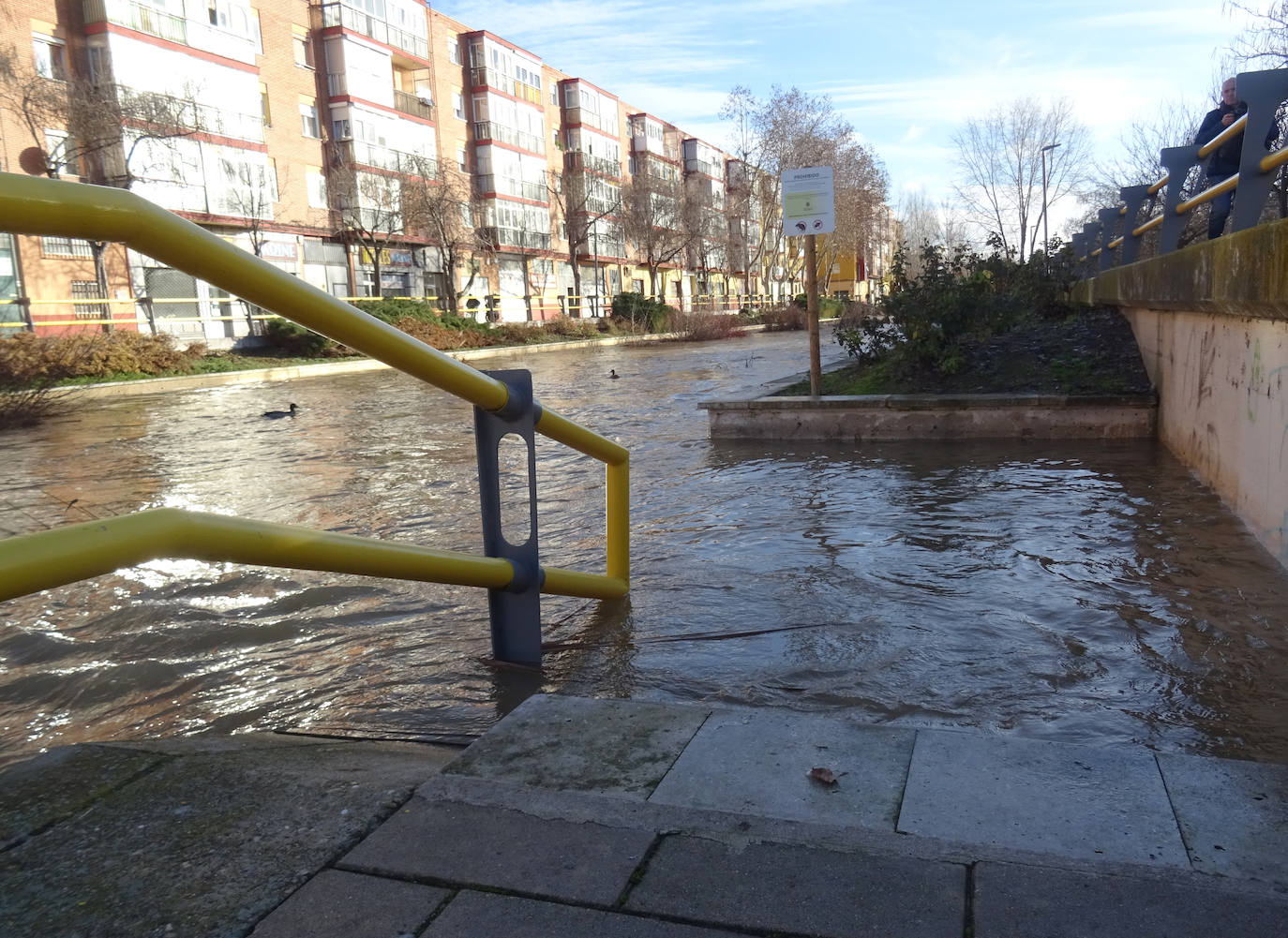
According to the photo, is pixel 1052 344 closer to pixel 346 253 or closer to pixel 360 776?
pixel 360 776

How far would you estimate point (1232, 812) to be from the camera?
78.6 inches

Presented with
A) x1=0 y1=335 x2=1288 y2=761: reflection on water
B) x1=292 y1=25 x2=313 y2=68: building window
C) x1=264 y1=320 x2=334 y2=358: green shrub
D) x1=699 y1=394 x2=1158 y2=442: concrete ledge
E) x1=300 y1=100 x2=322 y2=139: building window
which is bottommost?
x1=0 y1=335 x2=1288 y2=761: reflection on water

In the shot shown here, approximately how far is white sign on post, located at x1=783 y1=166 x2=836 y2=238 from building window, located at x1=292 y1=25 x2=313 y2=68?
33801 millimetres

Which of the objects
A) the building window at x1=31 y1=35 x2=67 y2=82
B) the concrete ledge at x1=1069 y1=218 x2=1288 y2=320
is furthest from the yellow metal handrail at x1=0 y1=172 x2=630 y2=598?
the building window at x1=31 y1=35 x2=67 y2=82

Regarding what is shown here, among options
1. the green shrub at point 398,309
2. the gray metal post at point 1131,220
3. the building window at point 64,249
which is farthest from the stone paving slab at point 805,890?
the building window at point 64,249

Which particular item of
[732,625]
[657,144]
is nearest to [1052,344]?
[732,625]

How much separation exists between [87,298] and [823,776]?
29.5 m

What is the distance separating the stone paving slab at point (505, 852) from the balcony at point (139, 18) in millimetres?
32325

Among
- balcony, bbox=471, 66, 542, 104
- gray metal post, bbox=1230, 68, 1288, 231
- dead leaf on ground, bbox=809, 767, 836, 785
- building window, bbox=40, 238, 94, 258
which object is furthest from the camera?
balcony, bbox=471, 66, 542, 104

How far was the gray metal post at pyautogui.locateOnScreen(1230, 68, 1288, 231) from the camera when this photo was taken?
4641mm

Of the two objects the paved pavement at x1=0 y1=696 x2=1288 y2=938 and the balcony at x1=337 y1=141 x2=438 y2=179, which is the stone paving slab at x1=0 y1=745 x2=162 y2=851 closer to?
the paved pavement at x1=0 y1=696 x2=1288 y2=938

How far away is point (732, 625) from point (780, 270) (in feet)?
258

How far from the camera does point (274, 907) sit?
1.70 metres

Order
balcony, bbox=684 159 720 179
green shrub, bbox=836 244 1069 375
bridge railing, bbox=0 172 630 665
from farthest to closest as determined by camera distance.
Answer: balcony, bbox=684 159 720 179
green shrub, bbox=836 244 1069 375
bridge railing, bbox=0 172 630 665
